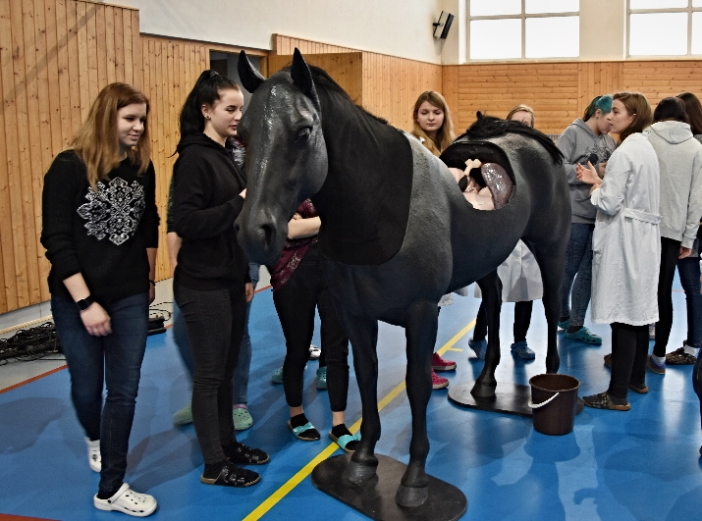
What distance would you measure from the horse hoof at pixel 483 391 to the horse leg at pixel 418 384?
1.28 m

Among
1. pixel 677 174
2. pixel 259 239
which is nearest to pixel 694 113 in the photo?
pixel 677 174

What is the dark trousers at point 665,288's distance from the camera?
4445 mm

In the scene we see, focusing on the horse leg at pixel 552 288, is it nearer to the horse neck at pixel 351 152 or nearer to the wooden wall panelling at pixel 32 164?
the horse neck at pixel 351 152

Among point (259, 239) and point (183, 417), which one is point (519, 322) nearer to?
point (183, 417)

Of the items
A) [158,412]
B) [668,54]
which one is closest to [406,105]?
[668,54]

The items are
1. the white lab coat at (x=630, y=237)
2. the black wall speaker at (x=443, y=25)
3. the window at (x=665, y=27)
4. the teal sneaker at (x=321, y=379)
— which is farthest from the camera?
the black wall speaker at (x=443, y=25)

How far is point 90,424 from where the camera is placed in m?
3.25

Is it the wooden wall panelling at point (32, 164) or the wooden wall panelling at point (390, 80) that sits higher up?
the wooden wall panelling at point (390, 80)

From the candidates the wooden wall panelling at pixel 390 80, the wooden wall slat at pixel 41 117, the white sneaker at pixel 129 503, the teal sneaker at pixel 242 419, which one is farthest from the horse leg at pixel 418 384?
the wooden wall panelling at pixel 390 80

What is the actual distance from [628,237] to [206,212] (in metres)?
2.37

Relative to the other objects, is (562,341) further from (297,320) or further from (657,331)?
(297,320)

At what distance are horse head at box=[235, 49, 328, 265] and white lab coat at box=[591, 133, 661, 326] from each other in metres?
2.24

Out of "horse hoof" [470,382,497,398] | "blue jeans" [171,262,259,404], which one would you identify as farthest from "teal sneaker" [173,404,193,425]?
"horse hoof" [470,382,497,398]

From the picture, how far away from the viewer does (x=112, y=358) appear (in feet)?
9.52
